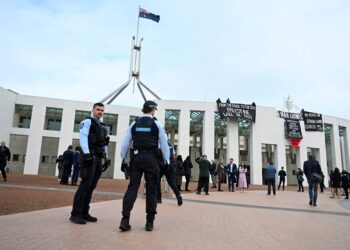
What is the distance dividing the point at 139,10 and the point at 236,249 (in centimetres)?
3835

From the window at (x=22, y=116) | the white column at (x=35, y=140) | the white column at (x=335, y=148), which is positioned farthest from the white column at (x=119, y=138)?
the white column at (x=335, y=148)

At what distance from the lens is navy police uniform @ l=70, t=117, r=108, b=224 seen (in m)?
4.53

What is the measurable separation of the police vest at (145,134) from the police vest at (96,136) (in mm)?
748

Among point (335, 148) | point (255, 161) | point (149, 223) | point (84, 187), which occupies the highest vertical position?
point (335, 148)

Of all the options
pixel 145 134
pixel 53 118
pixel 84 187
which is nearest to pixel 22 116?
pixel 53 118

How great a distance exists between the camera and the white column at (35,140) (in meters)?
34.2

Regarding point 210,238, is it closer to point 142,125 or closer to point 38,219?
point 142,125

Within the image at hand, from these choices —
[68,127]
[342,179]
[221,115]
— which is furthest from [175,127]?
[342,179]

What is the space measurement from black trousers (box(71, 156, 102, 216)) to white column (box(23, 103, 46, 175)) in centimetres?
3285

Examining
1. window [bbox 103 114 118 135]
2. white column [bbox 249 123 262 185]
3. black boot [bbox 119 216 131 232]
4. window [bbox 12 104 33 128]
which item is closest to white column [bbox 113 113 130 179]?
window [bbox 103 114 118 135]

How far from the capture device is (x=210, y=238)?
395 cm

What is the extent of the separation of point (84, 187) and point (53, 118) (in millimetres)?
40974

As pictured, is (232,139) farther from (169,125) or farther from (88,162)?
(88,162)

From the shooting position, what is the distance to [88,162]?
459cm
